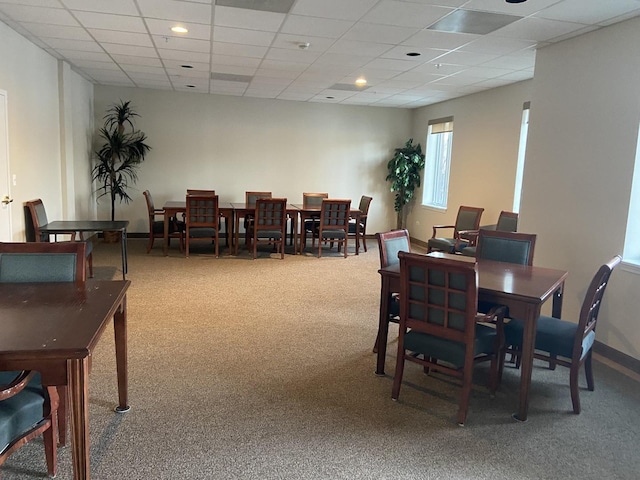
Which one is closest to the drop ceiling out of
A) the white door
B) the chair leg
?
the white door

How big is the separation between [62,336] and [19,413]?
34 centimetres

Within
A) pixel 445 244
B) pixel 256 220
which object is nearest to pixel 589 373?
pixel 445 244

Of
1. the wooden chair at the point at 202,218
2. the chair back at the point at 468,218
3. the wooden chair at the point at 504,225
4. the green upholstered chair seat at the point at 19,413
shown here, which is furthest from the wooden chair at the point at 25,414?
the chair back at the point at 468,218

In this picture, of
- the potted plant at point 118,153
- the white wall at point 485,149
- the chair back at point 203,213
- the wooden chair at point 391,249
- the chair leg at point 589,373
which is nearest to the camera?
the chair leg at point 589,373

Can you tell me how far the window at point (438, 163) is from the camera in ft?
27.0

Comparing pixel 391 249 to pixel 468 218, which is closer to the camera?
pixel 391 249

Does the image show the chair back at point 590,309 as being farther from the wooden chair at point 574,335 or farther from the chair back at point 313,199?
the chair back at point 313,199

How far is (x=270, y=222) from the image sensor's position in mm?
7008

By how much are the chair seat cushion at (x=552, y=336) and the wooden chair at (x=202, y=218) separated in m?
4.82

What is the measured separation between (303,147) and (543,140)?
213 inches

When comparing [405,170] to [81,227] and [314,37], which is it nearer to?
[314,37]

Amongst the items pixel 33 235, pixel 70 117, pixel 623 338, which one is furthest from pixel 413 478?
pixel 70 117

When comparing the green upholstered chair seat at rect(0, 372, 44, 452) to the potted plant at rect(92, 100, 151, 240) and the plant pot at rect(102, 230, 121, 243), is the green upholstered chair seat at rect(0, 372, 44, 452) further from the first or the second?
the potted plant at rect(92, 100, 151, 240)

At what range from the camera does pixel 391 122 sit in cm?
938
